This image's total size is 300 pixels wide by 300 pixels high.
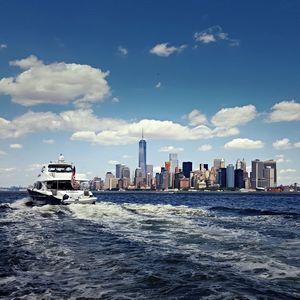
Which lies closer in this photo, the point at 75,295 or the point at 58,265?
the point at 75,295

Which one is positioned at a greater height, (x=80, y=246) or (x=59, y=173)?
(x=59, y=173)

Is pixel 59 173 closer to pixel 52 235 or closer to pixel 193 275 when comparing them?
pixel 52 235

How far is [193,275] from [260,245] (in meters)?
9.36

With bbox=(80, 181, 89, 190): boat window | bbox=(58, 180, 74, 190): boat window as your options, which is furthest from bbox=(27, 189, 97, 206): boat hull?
bbox=(80, 181, 89, 190): boat window

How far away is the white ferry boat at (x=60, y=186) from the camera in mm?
60750

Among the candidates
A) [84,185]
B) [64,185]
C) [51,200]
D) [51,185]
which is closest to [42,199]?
[51,185]

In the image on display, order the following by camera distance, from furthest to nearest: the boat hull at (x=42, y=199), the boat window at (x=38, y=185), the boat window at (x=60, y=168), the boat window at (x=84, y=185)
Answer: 1. the boat window at (x=38, y=185)
2. the boat window at (x=60, y=168)
3. the boat window at (x=84, y=185)
4. the boat hull at (x=42, y=199)

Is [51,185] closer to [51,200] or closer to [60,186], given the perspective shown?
[60,186]

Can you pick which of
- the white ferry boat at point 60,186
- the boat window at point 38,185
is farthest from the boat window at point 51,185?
the boat window at point 38,185

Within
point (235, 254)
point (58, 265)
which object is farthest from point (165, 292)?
point (235, 254)

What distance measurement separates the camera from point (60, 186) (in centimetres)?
7062

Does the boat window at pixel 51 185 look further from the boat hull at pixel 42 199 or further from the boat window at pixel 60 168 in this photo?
the boat window at pixel 60 168

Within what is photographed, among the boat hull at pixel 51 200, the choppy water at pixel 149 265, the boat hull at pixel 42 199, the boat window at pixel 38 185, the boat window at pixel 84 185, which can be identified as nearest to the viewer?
the choppy water at pixel 149 265

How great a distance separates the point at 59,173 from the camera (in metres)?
71.7
